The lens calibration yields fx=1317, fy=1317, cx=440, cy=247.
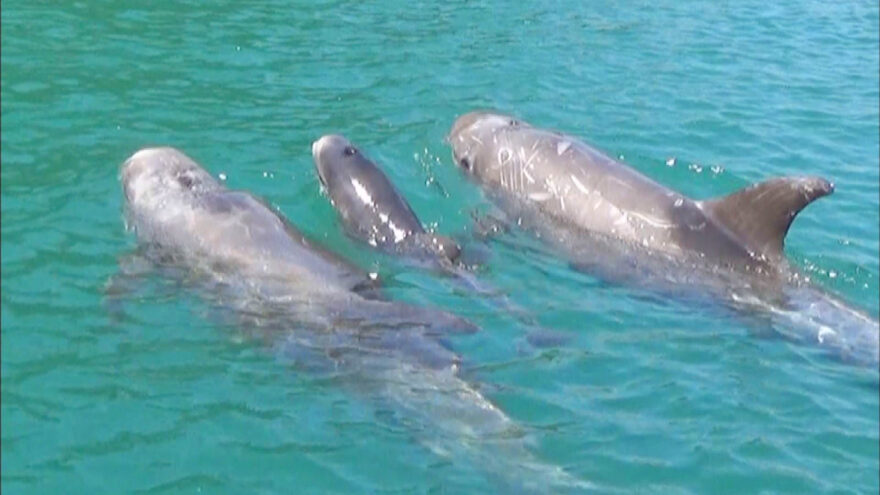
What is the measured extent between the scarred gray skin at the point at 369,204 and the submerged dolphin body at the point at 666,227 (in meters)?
1.46

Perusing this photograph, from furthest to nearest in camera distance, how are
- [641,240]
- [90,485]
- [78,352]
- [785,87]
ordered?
1. [785,87]
2. [641,240]
3. [78,352]
4. [90,485]

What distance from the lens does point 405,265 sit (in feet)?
38.5

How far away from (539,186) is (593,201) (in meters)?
0.76

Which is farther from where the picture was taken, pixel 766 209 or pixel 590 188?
pixel 590 188

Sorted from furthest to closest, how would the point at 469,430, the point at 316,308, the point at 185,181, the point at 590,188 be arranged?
1. the point at 590,188
2. the point at 185,181
3. the point at 316,308
4. the point at 469,430

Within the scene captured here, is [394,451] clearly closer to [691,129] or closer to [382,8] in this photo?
[691,129]

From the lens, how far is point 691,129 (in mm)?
16609

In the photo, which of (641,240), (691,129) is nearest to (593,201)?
(641,240)

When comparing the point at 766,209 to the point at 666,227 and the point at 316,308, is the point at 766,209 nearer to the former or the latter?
the point at 666,227

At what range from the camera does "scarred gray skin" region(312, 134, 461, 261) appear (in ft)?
39.3

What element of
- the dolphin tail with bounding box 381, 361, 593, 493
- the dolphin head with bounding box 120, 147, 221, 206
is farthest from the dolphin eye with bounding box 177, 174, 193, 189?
the dolphin tail with bounding box 381, 361, 593, 493

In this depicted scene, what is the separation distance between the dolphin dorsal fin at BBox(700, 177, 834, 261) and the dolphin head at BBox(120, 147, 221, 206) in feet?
15.4

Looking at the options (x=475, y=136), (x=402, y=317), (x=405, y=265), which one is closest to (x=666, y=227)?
(x=405, y=265)

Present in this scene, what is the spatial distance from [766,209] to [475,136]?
3.97 m
